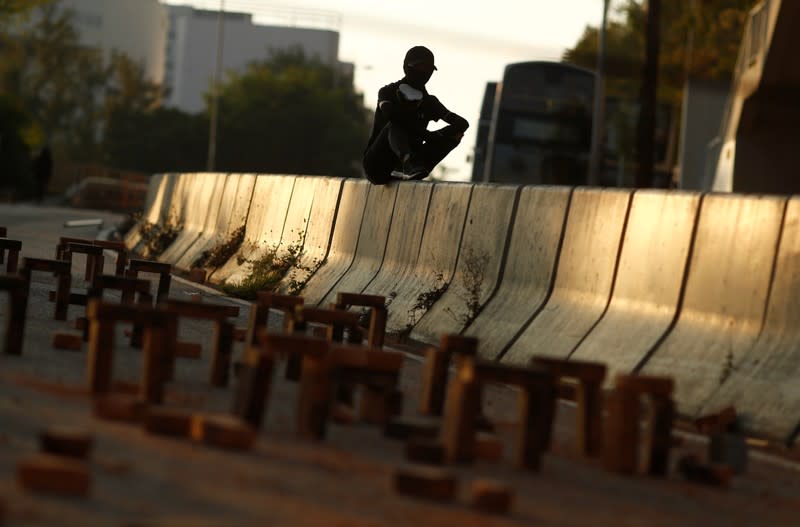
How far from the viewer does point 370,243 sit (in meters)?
16.4

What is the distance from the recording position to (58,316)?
12711 mm

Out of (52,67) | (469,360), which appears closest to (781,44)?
(469,360)

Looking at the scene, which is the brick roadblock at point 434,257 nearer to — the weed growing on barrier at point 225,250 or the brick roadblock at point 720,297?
the brick roadblock at point 720,297

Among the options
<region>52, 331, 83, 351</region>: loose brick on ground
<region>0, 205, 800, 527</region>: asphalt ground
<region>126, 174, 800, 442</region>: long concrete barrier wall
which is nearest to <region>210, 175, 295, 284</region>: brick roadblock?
<region>126, 174, 800, 442</region>: long concrete barrier wall

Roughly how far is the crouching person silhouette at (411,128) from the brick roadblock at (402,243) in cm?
82

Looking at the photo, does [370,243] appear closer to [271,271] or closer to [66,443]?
[271,271]

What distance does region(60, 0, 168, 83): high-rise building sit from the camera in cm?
16388

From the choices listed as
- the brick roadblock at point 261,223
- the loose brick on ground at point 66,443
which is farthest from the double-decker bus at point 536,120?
the loose brick on ground at point 66,443

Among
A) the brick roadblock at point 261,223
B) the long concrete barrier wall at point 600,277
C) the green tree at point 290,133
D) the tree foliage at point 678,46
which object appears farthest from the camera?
the green tree at point 290,133

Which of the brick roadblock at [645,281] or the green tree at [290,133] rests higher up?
the green tree at [290,133]

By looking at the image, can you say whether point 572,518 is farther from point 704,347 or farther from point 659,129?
point 659,129

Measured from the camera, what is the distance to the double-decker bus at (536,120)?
4262 centimetres

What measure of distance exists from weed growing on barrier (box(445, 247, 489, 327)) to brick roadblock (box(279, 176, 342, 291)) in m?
3.55

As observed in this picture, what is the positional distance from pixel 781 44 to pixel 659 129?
26.1 meters
